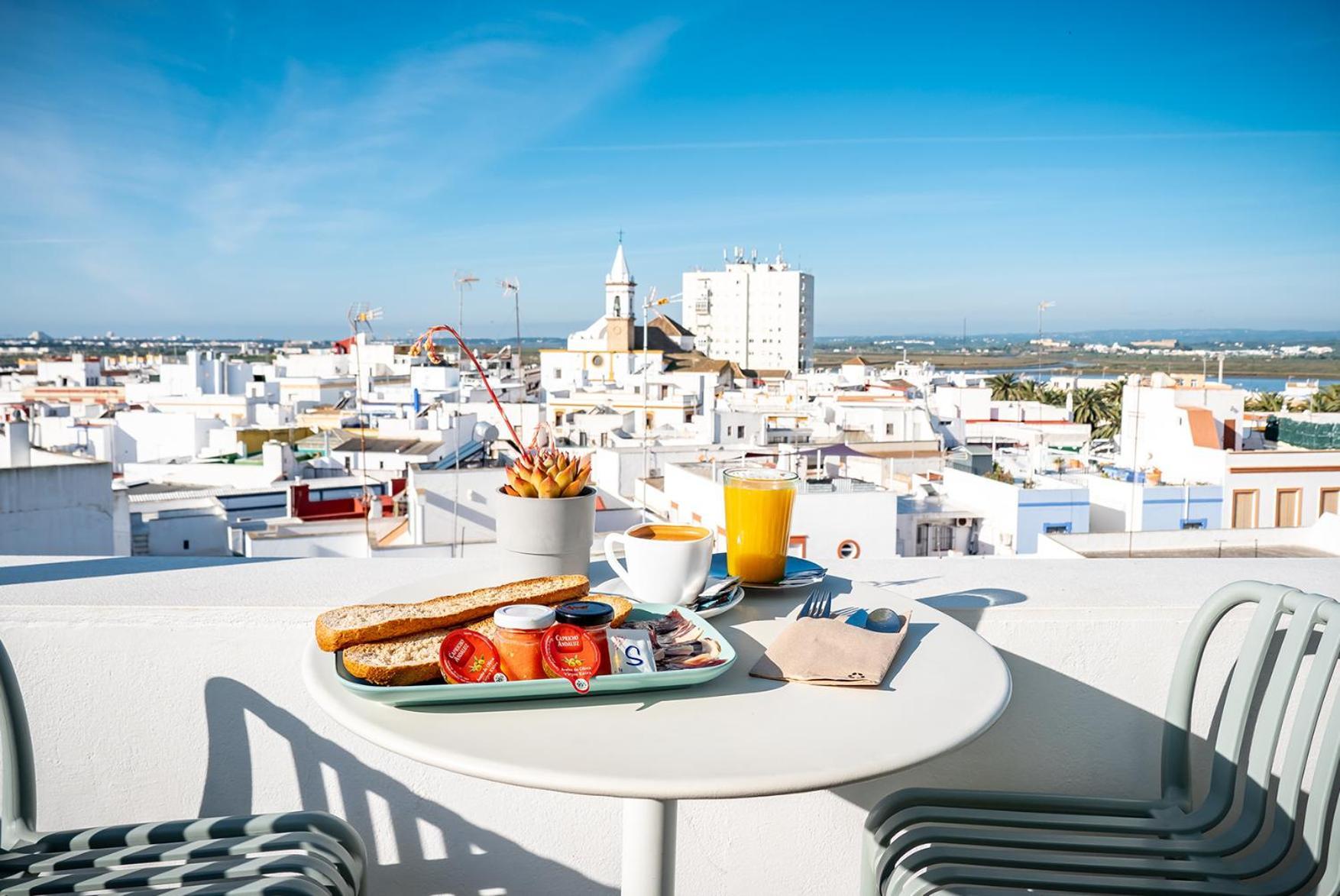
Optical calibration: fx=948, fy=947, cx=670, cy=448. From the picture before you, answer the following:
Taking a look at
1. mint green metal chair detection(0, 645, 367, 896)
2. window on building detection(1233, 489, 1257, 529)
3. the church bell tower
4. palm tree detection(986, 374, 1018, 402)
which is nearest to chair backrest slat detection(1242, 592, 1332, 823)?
mint green metal chair detection(0, 645, 367, 896)

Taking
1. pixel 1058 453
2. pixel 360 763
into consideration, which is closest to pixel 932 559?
pixel 360 763

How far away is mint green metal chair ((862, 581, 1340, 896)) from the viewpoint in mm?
1133

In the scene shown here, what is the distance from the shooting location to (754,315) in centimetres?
7469

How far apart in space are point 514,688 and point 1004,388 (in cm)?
4666

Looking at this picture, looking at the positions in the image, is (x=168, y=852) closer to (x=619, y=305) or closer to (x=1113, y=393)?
(x=1113, y=393)

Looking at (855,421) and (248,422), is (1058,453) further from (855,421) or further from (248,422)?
(248,422)

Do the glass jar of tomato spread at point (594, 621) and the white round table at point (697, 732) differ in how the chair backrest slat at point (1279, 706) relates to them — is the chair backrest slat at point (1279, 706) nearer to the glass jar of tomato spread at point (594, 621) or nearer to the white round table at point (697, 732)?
the white round table at point (697, 732)

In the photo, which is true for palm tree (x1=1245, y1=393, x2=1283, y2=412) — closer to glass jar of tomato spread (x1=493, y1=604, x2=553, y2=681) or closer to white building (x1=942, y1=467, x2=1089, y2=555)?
white building (x1=942, y1=467, x2=1089, y2=555)

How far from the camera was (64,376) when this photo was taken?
49188 millimetres

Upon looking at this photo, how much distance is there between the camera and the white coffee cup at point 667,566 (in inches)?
47.5

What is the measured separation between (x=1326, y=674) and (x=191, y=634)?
1604 mm

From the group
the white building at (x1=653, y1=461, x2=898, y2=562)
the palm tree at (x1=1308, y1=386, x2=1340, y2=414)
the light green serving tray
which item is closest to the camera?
the light green serving tray

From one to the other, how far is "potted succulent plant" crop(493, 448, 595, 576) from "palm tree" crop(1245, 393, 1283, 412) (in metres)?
31.2

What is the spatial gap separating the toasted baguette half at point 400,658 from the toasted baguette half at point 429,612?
1cm
